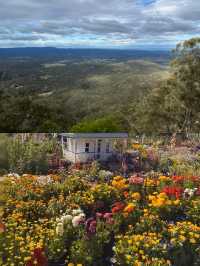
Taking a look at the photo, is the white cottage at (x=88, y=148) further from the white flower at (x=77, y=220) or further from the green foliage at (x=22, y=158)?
the white flower at (x=77, y=220)

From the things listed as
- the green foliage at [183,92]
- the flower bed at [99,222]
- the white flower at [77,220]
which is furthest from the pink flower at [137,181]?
the green foliage at [183,92]

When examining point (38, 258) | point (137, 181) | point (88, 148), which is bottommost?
point (38, 258)

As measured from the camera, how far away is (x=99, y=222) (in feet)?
19.6

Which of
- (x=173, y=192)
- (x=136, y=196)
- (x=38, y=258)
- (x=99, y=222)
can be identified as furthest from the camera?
(x=173, y=192)

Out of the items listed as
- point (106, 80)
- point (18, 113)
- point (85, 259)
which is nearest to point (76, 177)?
point (85, 259)

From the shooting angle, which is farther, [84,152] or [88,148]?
[88,148]

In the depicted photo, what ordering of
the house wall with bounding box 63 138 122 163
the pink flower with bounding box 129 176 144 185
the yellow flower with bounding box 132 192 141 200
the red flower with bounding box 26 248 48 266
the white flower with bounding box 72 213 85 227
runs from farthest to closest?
1. the house wall with bounding box 63 138 122 163
2. the pink flower with bounding box 129 176 144 185
3. the yellow flower with bounding box 132 192 141 200
4. the white flower with bounding box 72 213 85 227
5. the red flower with bounding box 26 248 48 266

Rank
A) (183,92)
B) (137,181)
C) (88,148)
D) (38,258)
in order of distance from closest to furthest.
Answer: (38,258) < (137,181) < (88,148) < (183,92)

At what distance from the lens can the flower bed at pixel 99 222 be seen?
532 centimetres

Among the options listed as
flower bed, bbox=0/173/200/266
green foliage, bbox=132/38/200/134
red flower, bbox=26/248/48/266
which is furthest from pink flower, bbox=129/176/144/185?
green foliage, bbox=132/38/200/134

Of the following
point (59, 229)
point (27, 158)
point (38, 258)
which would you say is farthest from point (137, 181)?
point (38, 258)

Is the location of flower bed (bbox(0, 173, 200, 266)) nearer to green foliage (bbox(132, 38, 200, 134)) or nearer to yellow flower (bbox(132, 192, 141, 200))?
yellow flower (bbox(132, 192, 141, 200))

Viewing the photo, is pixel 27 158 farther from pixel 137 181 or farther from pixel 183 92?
pixel 183 92

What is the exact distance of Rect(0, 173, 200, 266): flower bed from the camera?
532cm
